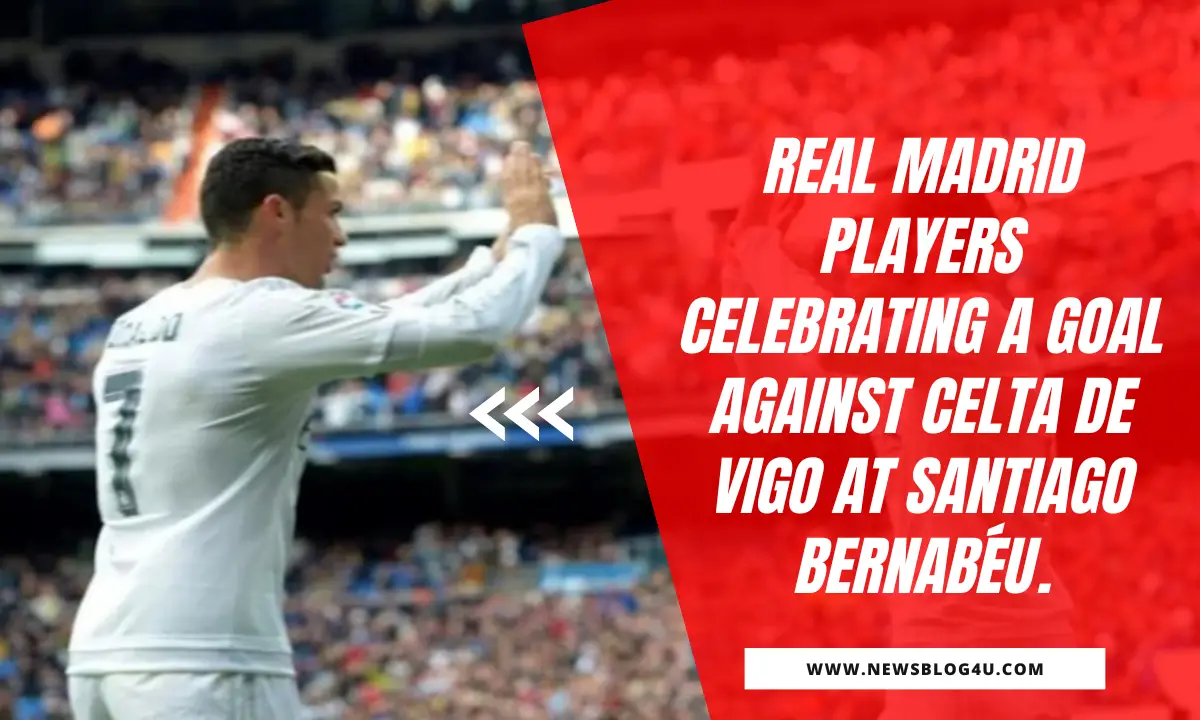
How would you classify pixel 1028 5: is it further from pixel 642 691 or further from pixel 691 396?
pixel 642 691

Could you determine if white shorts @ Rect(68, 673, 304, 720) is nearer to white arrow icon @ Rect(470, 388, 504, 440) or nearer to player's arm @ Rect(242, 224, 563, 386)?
player's arm @ Rect(242, 224, 563, 386)

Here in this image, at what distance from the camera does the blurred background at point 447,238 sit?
1162 centimetres

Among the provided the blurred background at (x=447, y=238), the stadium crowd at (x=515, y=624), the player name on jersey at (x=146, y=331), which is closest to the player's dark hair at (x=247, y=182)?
the player name on jersey at (x=146, y=331)

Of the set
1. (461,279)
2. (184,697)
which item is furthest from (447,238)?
(184,697)

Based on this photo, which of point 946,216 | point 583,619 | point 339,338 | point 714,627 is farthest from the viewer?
point 714,627

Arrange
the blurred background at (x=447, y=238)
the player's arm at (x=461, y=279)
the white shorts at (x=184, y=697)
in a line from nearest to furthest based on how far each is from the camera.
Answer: the white shorts at (x=184, y=697) → the player's arm at (x=461, y=279) → the blurred background at (x=447, y=238)

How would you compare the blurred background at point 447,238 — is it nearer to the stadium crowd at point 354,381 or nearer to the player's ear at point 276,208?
the stadium crowd at point 354,381

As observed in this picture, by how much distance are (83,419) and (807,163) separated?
8.96 metres

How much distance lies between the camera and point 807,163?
502cm

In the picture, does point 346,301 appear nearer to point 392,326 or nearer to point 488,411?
point 392,326

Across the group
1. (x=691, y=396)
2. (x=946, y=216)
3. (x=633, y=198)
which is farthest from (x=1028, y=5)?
(x=946, y=216)

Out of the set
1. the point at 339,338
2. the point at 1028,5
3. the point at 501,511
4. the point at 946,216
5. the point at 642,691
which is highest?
the point at 1028,5

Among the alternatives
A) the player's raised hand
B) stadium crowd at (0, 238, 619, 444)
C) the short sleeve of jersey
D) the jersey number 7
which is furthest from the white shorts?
stadium crowd at (0, 238, 619, 444)

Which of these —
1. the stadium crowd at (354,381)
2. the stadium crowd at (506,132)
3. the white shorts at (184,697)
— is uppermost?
the stadium crowd at (506,132)
